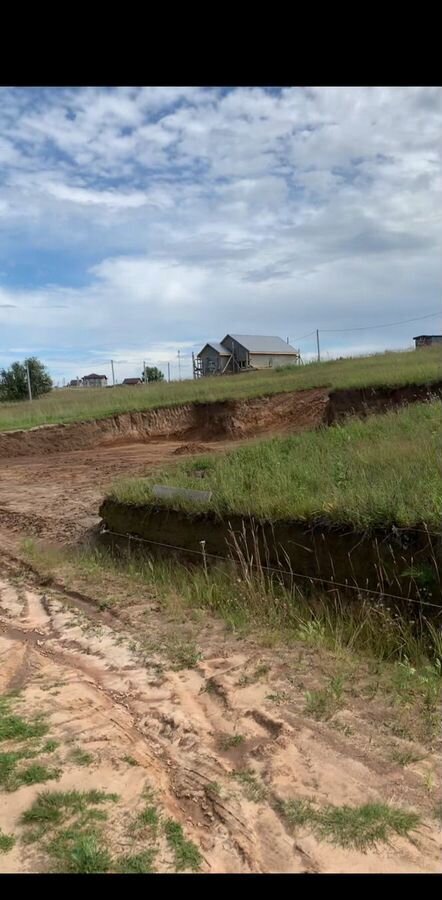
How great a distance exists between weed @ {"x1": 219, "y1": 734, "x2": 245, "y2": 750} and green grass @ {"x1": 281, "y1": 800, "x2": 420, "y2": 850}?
660mm

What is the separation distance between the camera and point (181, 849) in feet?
8.46

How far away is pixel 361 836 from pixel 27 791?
159 centimetres

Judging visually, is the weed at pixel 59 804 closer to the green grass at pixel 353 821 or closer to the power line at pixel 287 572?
the green grass at pixel 353 821

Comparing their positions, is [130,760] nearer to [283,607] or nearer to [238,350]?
[283,607]

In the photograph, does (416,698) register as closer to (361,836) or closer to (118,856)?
(361,836)

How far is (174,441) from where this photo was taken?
77.6 feet

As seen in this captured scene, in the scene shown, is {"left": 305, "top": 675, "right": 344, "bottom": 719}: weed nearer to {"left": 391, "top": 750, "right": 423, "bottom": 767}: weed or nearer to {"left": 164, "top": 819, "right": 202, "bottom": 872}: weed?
{"left": 391, "top": 750, "right": 423, "bottom": 767}: weed

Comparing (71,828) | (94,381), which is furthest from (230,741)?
(94,381)

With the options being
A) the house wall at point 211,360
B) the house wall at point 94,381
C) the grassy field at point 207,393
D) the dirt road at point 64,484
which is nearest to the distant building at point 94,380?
the house wall at point 94,381

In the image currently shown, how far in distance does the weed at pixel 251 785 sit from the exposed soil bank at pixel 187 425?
1706cm

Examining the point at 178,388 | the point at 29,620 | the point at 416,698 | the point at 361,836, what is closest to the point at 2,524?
the point at 29,620

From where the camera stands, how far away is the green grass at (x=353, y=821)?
8.52 feet

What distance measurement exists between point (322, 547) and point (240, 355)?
4929cm

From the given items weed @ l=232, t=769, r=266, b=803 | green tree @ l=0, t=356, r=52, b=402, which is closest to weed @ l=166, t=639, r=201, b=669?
weed @ l=232, t=769, r=266, b=803
